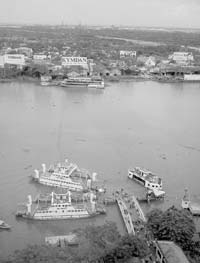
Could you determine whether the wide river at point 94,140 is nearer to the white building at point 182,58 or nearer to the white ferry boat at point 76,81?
the white ferry boat at point 76,81

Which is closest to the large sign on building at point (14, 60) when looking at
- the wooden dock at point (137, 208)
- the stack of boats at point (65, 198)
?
the stack of boats at point (65, 198)

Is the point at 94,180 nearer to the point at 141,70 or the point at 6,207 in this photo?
the point at 6,207

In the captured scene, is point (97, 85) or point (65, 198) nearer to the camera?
point (65, 198)

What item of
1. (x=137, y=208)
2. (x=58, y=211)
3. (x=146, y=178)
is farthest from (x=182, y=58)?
(x=58, y=211)

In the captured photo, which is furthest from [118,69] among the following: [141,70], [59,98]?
[59,98]

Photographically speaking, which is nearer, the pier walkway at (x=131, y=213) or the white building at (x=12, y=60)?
the pier walkway at (x=131, y=213)

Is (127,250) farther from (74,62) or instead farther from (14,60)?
(14,60)

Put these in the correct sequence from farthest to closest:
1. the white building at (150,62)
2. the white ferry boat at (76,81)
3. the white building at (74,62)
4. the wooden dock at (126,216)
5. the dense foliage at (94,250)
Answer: the white building at (150,62) → the white building at (74,62) → the white ferry boat at (76,81) → the wooden dock at (126,216) → the dense foliage at (94,250)
